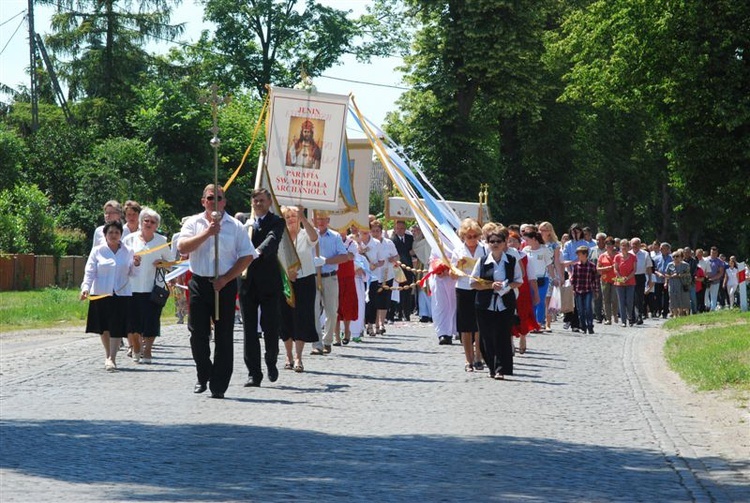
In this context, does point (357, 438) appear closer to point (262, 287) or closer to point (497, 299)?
point (262, 287)

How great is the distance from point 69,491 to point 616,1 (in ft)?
115

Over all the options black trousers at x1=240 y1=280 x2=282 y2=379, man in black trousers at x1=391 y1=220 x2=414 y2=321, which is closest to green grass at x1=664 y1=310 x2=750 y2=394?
black trousers at x1=240 y1=280 x2=282 y2=379

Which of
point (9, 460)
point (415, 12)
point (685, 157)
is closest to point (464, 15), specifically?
point (415, 12)

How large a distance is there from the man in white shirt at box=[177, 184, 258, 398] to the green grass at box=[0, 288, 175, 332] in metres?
13.1

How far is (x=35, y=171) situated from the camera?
192 feet

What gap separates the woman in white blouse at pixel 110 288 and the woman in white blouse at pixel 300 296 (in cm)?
182

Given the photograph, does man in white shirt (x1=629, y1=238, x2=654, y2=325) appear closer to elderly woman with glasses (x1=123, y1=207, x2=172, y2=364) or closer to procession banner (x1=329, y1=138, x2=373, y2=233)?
procession banner (x1=329, y1=138, x2=373, y2=233)

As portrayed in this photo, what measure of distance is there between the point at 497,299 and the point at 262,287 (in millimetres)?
2756

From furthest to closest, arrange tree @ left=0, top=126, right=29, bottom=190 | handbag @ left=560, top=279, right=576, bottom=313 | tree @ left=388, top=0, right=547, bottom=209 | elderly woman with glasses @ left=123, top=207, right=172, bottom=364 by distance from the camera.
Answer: tree @ left=0, top=126, right=29, bottom=190
tree @ left=388, top=0, right=547, bottom=209
handbag @ left=560, top=279, right=576, bottom=313
elderly woman with glasses @ left=123, top=207, right=172, bottom=364

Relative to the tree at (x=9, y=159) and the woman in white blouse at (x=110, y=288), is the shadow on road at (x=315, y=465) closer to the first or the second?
the woman in white blouse at (x=110, y=288)

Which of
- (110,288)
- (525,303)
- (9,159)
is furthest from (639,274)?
(9,159)

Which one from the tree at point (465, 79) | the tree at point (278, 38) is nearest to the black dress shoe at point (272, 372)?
the tree at point (465, 79)

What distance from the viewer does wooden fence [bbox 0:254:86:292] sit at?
146 feet

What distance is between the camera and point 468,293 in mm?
16453
